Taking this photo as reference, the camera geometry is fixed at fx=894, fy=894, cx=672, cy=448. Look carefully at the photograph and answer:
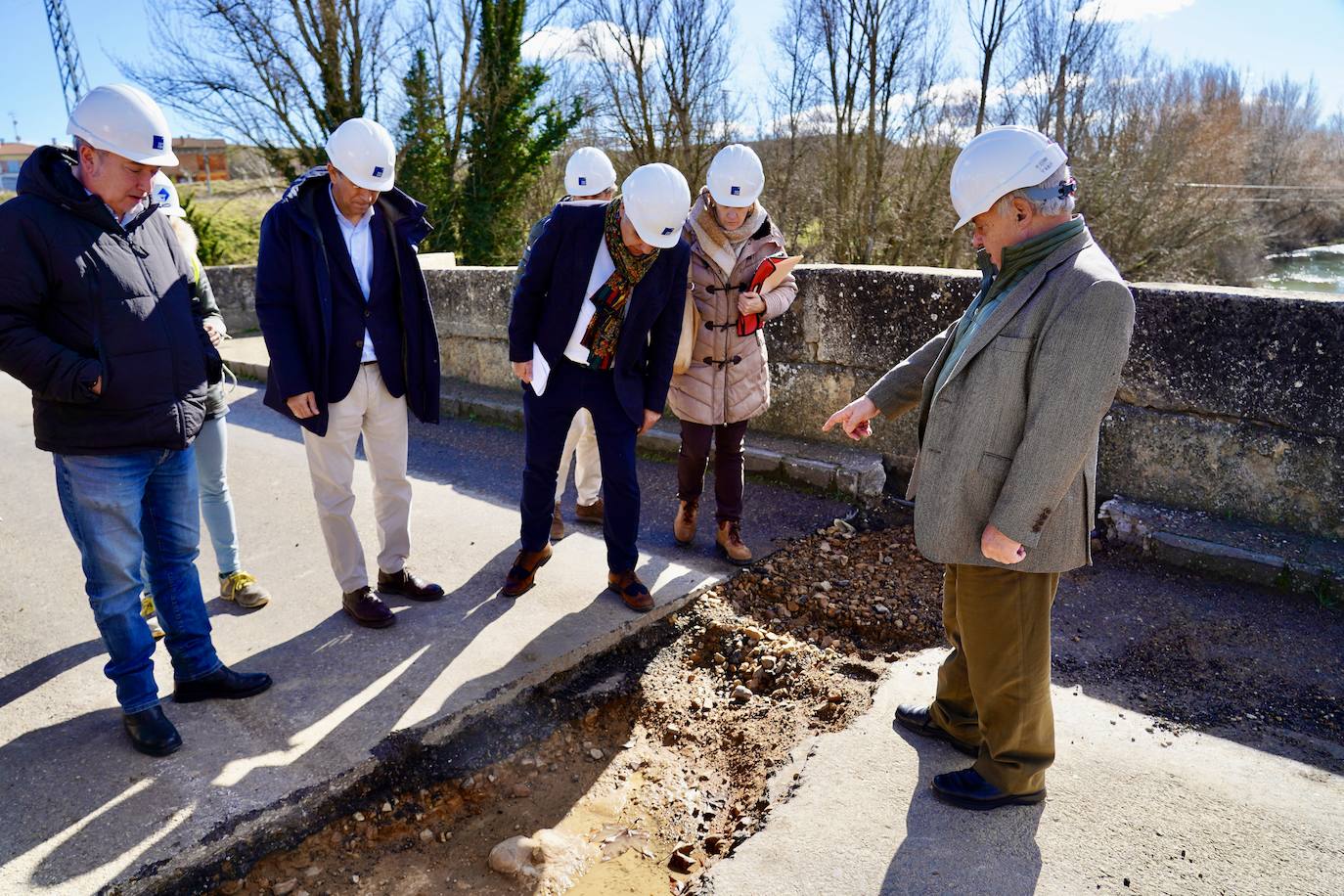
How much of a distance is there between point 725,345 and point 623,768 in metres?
2.05

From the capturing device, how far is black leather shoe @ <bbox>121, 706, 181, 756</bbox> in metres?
2.83

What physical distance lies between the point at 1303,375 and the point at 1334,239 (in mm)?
27633

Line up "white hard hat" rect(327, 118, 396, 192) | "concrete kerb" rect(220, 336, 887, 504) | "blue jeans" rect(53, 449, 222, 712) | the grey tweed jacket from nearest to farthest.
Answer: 1. the grey tweed jacket
2. "blue jeans" rect(53, 449, 222, 712)
3. "white hard hat" rect(327, 118, 396, 192)
4. "concrete kerb" rect(220, 336, 887, 504)

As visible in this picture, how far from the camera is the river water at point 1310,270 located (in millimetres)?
20234

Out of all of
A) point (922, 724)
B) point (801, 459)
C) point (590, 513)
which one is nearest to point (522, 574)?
point (590, 513)

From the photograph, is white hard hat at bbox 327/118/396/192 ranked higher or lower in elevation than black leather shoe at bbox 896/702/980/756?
higher

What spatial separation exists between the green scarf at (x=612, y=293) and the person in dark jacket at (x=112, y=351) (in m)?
1.43

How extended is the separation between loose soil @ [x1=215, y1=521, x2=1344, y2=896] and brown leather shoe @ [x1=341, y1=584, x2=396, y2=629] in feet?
3.15

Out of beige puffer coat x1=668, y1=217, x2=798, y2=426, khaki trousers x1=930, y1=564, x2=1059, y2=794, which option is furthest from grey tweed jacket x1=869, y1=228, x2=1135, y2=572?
beige puffer coat x1=668, y1=217, x2=798, y2=426

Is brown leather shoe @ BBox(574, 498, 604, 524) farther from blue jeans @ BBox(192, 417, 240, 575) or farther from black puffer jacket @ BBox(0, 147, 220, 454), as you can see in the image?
black puffer jacket @ BBox(0, 147, 220, 454)

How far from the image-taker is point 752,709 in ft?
11.0

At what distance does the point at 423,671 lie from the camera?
333 centimetres

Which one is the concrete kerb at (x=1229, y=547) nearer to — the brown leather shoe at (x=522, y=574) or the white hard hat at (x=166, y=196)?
the brown leather shoe at (x=522, y=574)

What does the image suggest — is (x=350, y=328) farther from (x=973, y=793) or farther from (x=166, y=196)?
(x=973, y=793)
